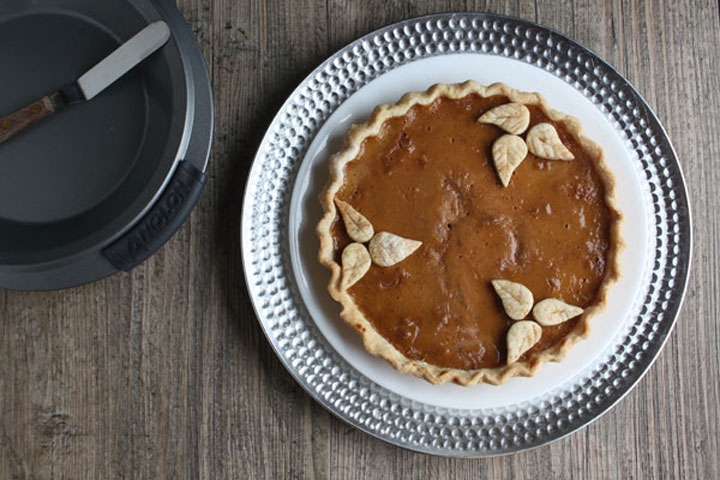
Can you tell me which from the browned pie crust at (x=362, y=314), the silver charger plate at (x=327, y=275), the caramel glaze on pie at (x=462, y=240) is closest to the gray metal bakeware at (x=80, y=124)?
the silver charger plate at (x=327, y=275)

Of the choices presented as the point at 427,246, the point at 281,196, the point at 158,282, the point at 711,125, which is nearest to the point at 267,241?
the point at 281,196

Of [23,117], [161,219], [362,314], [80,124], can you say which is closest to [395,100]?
[362,314]

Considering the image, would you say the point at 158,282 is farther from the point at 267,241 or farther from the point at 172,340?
the point at 267,241

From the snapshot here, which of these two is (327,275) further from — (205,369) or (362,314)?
(205,369)

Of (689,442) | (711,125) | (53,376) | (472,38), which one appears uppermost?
(472,38)

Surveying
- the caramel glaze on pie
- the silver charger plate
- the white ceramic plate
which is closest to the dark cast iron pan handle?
the silver charger plate

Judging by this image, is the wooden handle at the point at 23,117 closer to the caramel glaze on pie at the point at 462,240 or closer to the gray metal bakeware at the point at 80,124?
the gray metal bakeware at the point at 80,124
